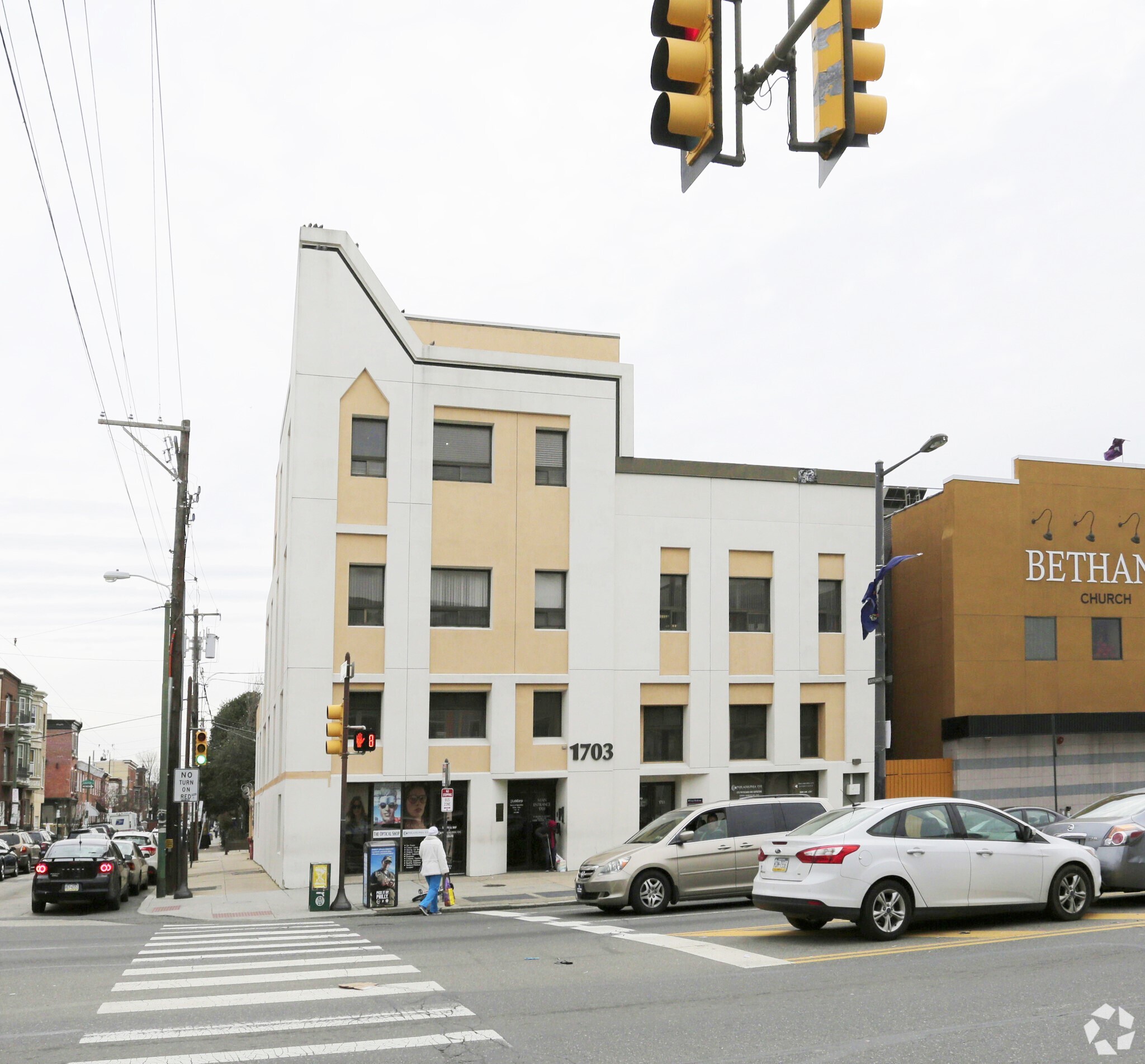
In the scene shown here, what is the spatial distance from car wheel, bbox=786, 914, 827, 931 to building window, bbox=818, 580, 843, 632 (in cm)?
1885

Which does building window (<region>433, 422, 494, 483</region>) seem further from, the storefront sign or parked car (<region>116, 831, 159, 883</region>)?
the storefront sign

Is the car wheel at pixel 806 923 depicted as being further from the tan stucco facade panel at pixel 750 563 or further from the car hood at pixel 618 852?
the tan stucco facade panel at pixel 750 563

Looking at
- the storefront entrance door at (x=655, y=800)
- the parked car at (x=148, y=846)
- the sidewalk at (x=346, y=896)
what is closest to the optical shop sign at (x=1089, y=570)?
the storefront entrance door at (x=655, y=800)

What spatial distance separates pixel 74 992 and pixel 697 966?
568 cm

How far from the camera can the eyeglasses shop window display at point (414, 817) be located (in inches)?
1105

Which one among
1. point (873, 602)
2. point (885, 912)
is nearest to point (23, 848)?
point (873, 602)

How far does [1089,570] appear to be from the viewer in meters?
33.6

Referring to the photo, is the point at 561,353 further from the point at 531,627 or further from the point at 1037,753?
the point at 1037,753

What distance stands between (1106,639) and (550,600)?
15.8 metres

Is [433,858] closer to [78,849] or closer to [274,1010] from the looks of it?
[78,849]

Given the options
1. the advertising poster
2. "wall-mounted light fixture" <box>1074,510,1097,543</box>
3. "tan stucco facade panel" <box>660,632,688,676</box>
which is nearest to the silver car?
the advertising poster

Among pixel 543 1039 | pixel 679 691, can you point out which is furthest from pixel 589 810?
pixel 543 1039

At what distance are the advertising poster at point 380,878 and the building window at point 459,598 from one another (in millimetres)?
8529

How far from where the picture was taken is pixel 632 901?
18.3 meters
